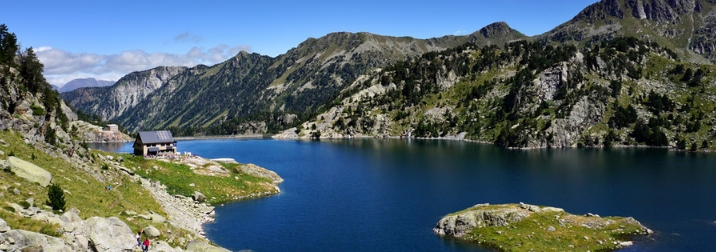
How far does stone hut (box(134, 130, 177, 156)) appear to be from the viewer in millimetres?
119912

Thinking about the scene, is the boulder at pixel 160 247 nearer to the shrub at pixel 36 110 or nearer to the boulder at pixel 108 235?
the boulder at pixel 108 235

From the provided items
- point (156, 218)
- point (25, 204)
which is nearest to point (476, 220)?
point (156, 218)

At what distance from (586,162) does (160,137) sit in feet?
456

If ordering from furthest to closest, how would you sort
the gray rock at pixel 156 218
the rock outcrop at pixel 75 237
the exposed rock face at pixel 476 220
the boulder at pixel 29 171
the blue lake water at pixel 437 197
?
the exposed rock face at pixel 476 220, the blue lake water at pixel 437 197, the gray rock at pixel 156 218, the boulder at pixel 29 171, the rock outcrop at pixel 75 237

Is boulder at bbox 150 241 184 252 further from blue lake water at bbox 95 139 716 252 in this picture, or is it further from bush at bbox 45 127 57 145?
bush at bbox 45 127 57 145

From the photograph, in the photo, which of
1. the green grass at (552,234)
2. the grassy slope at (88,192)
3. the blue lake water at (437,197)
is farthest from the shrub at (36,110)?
the green grass at (552,234)

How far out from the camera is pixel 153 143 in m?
121

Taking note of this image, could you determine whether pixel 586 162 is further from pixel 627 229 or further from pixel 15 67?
pixel 15 67

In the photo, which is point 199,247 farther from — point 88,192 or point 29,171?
point 29,171

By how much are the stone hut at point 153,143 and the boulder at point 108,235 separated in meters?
85.1

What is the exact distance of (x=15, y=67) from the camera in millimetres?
72625

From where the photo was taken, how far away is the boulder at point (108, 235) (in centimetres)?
3697

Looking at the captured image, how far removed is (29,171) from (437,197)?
7325 centimetres

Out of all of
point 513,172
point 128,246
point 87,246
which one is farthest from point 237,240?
point 513,172
